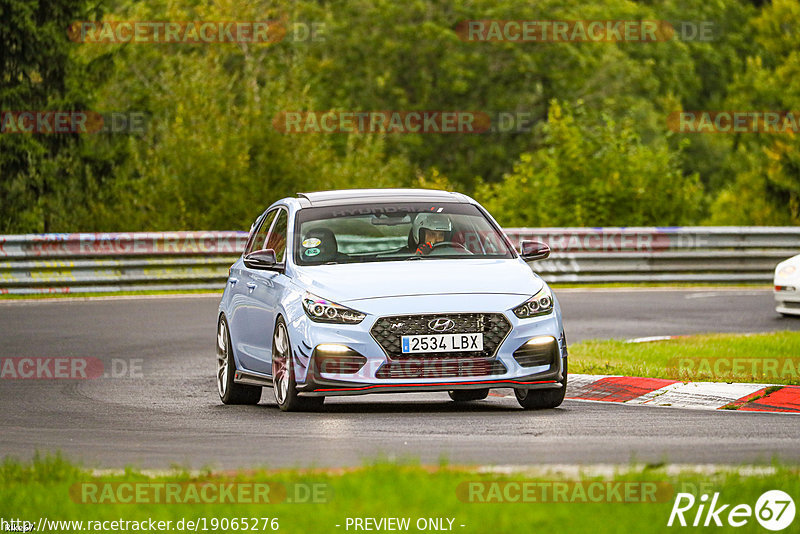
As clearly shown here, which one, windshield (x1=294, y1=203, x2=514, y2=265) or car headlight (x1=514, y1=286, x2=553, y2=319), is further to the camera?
windshield (x1=294, y1=203, x2=514, y2=265)

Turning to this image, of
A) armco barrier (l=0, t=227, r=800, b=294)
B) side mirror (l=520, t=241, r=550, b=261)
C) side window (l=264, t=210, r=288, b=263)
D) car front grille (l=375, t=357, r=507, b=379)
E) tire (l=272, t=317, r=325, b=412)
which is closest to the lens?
car front grille (l=375, t=357, r=507, b=379)

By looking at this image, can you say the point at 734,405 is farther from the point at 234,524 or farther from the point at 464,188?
the point at 464,188

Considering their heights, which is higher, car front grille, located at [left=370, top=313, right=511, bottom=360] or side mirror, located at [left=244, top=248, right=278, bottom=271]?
side mirror, located at [left=244, top=248, right=278, bottom=271]

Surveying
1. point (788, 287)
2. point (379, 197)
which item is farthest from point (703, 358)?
point (788, 287)

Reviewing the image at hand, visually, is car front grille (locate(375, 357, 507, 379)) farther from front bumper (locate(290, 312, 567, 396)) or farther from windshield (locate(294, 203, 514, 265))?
windshield (locate(294, 203, 514, 265))

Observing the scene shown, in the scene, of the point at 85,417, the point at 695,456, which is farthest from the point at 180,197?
the point at 695,456

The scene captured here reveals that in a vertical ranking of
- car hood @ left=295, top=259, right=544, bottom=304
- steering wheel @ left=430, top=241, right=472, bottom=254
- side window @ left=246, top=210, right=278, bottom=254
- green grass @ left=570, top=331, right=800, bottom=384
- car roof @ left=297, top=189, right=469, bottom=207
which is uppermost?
car roof @ left=297, top=189, right=469, bottom=207

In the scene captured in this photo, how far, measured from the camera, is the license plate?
11156mm

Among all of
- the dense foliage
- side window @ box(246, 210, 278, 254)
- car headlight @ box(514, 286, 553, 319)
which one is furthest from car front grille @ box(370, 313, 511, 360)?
the dense foliage

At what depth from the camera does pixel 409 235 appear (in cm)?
1242

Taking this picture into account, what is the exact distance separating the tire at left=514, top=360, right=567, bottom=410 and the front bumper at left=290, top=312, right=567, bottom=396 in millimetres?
264

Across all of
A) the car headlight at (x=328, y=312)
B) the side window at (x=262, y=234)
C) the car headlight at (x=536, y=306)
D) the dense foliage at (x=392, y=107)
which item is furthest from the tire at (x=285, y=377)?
the dense foliage at (x=392, y=107)

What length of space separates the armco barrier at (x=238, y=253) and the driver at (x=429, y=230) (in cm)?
1547

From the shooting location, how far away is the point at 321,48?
66438mm
